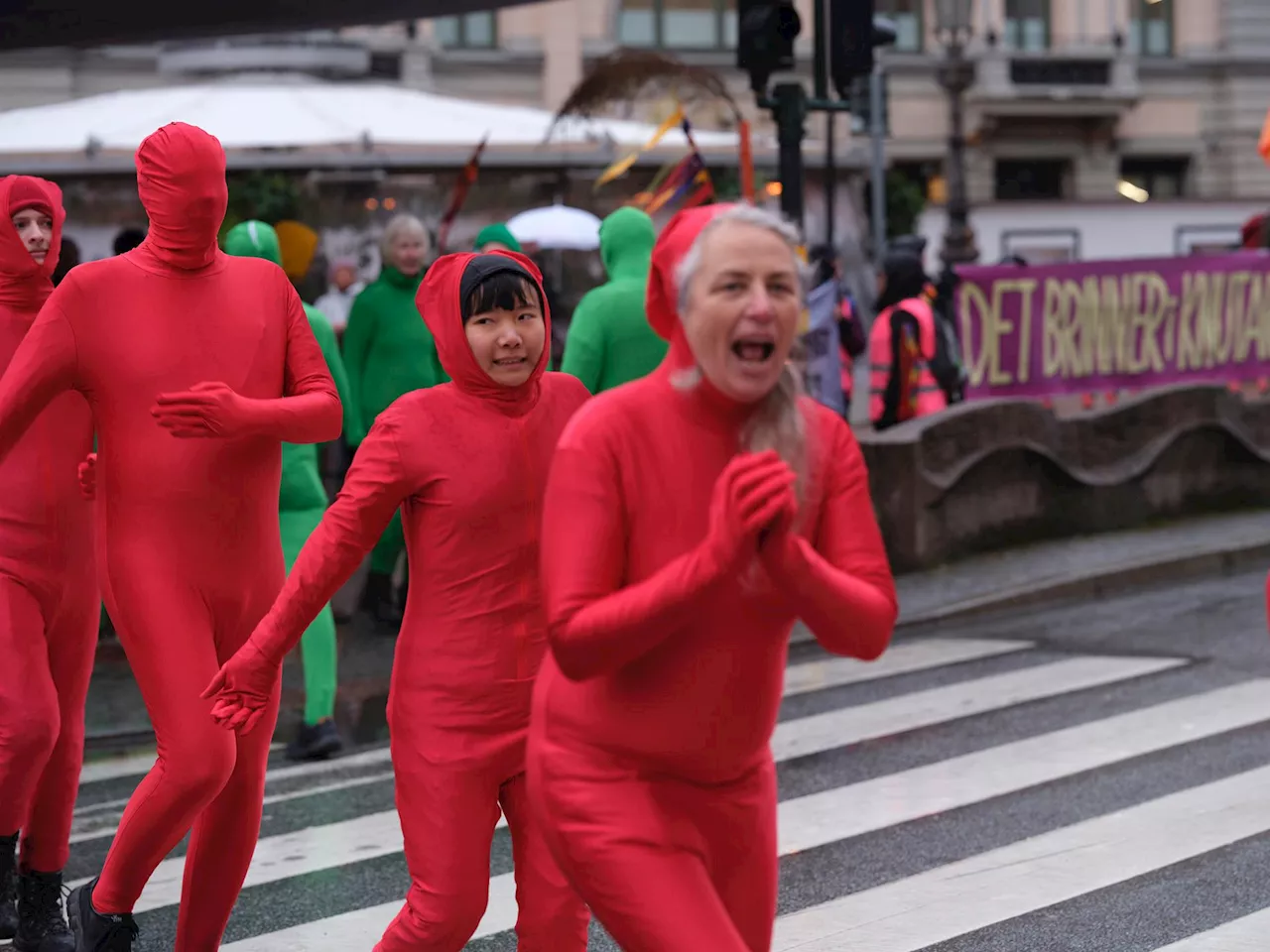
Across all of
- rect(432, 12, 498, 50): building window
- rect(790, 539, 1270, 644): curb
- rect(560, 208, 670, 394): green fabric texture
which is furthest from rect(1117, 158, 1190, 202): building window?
rect(560, 208, 670, 394): green fabric texture

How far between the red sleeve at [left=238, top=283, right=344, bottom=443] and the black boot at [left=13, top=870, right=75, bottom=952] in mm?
1438

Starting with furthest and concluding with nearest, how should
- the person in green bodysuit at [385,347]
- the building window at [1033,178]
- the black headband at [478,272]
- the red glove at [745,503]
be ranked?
the building window at [1033,178] < the person in green bodysuit at [385,347] < the black headband at [478,272] < the red glove at [745,503]

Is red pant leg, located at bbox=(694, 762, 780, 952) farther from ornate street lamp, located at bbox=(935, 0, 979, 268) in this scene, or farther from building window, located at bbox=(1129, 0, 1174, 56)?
building window, located at bbox=(1129, 0, 1174, 56)

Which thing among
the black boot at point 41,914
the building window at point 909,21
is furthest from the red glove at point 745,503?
the building window at point 909,21

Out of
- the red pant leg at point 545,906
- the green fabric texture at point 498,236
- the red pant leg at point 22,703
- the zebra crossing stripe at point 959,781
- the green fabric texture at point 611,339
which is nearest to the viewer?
the red pant leg at point 545,906

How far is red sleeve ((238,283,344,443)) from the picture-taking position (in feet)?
16.3

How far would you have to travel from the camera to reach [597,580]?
11.1ft

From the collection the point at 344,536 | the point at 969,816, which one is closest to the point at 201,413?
the point at 344,536

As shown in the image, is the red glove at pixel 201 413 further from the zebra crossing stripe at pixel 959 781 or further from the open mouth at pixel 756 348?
the open mouth at pixel 756 348

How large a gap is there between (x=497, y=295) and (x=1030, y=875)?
9.02 feet

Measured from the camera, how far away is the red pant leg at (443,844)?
421 centimetres

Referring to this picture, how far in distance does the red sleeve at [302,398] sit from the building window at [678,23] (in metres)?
40.2

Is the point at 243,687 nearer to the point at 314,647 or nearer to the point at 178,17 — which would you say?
the point at 314,647

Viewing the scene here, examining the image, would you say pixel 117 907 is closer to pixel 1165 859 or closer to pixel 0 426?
pixel 0 426
